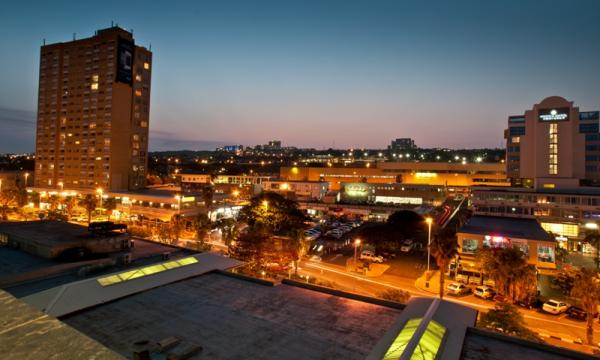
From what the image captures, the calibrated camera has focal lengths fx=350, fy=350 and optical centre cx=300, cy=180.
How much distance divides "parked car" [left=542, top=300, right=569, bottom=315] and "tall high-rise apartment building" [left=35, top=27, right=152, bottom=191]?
87.8 metres

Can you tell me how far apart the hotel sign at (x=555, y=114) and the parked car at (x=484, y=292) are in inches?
2499

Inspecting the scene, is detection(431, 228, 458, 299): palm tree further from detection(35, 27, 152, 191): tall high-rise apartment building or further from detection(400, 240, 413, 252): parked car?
detection(35, 27, 152, 191): tall high-rise apartment building

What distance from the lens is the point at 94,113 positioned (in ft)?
292

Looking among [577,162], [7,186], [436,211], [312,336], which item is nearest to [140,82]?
[7,186]

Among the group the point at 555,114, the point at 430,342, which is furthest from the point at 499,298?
the point at 555,114

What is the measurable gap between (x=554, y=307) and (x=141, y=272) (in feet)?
117

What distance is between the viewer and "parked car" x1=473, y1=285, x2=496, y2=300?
118ft

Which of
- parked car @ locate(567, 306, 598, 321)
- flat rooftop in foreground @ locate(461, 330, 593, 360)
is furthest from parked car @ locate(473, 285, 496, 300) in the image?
flat rooftop in foreground @ locate(461, 330, 593, 360)

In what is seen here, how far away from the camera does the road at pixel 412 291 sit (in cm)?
2882

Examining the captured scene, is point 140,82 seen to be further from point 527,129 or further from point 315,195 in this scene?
point 527,129

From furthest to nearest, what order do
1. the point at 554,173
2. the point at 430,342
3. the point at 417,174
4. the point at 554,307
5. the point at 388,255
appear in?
the point at 417,174, the point at 554,173, the point at 388,255, the point at 554,307, the point at 430,342

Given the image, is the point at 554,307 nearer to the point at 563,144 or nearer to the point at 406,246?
the point at 406,246

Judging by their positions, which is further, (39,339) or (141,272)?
(141,272)

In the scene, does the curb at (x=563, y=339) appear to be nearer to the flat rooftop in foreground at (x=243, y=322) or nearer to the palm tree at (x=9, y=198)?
the flat rooftop in foreground at (x=243, y=322)
